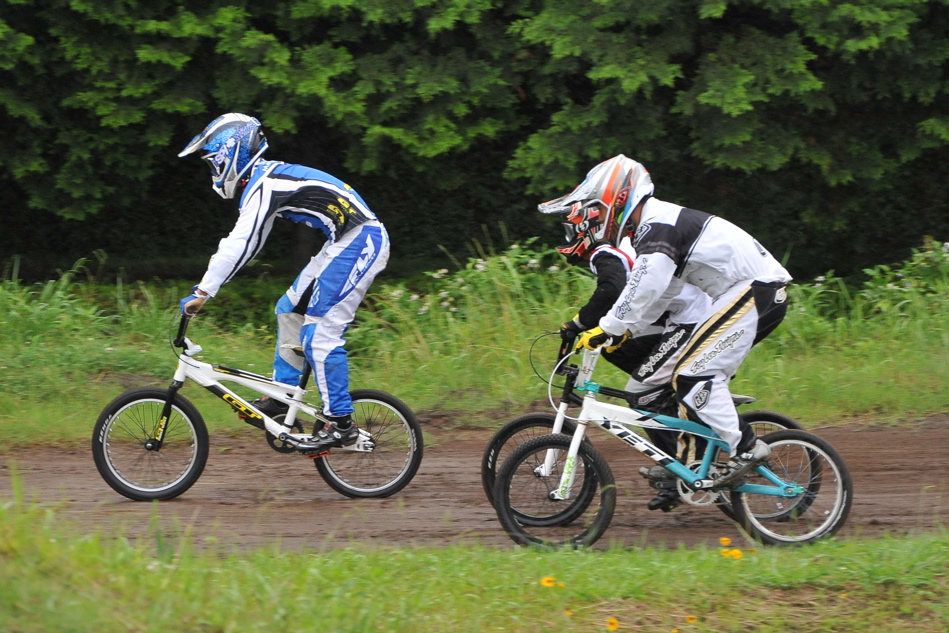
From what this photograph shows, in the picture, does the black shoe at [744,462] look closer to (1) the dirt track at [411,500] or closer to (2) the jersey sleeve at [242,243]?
(1) the dirt track at [411,500]

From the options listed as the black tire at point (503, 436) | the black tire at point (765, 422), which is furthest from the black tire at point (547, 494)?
the black tire at point (765, 422)

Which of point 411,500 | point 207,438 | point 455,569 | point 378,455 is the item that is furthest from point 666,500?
point 207,438

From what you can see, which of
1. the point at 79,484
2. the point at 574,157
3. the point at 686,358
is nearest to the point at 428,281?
the point at 574,157

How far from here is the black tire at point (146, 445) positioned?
6.22m

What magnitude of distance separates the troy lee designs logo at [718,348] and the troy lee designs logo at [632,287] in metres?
0.49

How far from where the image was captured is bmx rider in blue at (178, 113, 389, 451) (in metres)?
6.26

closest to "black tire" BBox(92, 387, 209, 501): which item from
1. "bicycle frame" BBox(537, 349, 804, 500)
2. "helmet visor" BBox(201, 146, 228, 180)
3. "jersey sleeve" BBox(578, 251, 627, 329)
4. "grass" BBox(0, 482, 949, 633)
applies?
"grass" BBox(0, 482, 949, 633)

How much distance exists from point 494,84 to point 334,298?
21.1 ft

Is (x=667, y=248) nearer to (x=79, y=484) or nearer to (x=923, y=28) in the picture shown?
(x=79, y=484)

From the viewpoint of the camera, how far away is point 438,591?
4.53 m

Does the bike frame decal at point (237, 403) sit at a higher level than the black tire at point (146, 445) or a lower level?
higher

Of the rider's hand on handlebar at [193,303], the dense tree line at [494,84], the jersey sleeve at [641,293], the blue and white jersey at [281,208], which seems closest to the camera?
the jersey sleeve at [641,293]

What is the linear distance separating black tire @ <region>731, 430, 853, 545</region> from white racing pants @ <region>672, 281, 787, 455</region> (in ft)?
0.83

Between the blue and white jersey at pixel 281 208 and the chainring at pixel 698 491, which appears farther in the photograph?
the blue and white jersey at pixel 281 208
